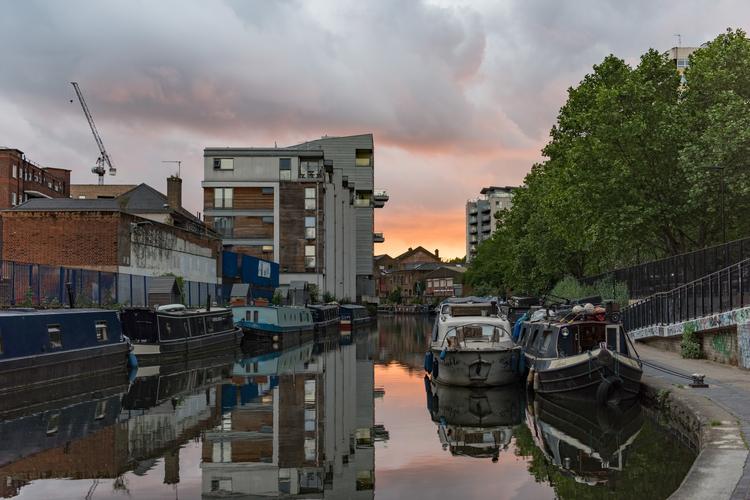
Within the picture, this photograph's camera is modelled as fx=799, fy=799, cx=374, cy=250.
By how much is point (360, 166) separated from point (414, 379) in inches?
3339

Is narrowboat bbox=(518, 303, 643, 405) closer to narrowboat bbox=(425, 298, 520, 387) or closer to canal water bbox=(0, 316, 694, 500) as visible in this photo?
canal water bbox=(0, 316, 694, 500)

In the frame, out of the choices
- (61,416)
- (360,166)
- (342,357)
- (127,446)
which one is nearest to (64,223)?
(342,357)

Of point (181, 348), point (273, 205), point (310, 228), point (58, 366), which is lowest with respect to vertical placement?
point (181, 348)

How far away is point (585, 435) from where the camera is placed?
1755cm

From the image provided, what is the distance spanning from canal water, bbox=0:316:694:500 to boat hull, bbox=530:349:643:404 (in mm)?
597

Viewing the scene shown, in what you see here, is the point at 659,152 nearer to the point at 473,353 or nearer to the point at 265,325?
the point at 473,353

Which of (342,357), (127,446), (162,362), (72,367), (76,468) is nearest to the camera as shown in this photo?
(76,468)

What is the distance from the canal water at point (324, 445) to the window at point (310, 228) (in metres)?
57.3

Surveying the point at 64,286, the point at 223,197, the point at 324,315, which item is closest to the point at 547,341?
the point at 64,286

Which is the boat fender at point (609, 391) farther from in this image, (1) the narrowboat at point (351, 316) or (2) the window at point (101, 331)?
(1) the narrowboat at point (351, 316)

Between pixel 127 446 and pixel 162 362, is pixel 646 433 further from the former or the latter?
pixel 162 362

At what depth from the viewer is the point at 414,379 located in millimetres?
31297

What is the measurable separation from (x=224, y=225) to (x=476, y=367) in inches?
2480

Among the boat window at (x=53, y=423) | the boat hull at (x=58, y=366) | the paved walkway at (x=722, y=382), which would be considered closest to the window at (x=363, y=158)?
the paved walkway at (x=722, y=382)
